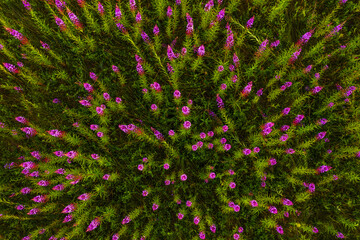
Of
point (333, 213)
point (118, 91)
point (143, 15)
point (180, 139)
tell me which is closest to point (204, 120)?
point (180, 139)

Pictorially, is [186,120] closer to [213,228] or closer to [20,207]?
[213,228]

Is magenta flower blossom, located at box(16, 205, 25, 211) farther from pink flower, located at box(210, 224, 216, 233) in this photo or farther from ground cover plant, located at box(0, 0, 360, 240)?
pink flower, located at box(210, 224, 216, 233)

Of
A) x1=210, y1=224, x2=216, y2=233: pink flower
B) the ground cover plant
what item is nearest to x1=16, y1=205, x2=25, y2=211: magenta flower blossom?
the ground cover plant

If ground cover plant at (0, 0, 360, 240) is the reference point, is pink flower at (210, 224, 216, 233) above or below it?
below

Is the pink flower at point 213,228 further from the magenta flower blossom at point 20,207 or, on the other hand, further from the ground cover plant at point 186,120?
the magenta flower blossom at point 20,207

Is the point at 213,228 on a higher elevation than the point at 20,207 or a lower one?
lower

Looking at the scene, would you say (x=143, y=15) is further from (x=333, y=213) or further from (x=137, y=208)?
(x=333, y=213)

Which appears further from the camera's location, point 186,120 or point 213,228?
point 186,120

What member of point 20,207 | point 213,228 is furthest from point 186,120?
point 20,207
